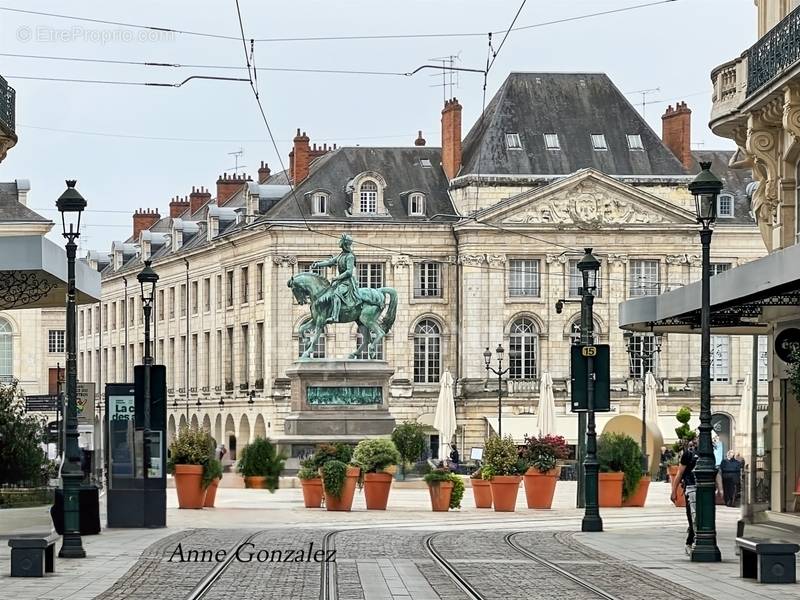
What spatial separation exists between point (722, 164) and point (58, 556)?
83787mm

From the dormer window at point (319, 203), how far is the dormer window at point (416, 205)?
158 inches

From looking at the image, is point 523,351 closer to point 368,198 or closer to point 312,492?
point 368,198

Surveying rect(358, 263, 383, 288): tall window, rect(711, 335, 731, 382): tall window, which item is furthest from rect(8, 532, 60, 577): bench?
rect(711, 335, 731, 382): tall window

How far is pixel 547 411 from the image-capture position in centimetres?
7244

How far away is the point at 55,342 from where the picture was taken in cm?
12825

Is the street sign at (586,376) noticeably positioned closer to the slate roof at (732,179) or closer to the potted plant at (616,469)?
the potted plant at (616,469)

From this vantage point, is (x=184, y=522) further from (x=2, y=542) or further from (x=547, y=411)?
(x=547, y=411)

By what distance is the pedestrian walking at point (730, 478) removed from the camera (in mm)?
47906

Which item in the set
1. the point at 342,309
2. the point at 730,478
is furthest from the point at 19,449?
the point at 342,309

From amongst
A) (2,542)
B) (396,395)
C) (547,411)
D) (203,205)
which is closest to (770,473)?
(2,542)

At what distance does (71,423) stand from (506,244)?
248 feet

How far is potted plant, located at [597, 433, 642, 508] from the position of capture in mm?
44250

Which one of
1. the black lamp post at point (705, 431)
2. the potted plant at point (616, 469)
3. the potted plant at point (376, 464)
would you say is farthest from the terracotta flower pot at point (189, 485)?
the black lamp post at point (705, 431)

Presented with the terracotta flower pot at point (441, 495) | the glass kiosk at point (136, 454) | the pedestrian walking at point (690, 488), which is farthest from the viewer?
the terracotta flower pot at point (441, 495)
